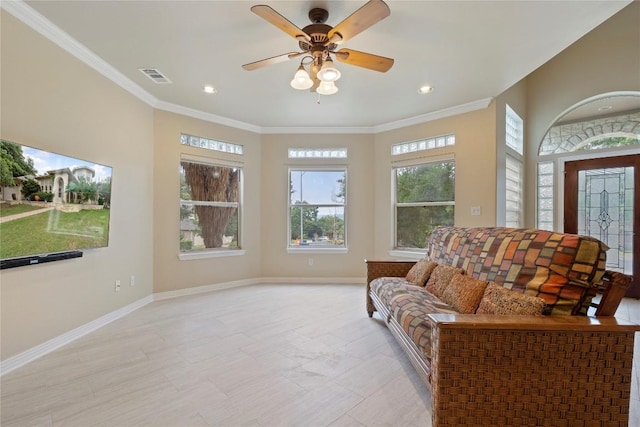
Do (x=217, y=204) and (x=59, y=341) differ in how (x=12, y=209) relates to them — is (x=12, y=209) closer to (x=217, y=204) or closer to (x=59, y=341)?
(x=59, y=341)

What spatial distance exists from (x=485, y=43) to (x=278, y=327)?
10.8 feet

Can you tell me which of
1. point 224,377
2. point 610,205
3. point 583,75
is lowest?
point 224,377

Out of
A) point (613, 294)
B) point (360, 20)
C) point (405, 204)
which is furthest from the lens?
point (405, 204)

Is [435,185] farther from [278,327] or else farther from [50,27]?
[50,27]

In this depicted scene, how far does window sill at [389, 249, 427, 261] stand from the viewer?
441 cm

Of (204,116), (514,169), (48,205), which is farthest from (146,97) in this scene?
(514,169)

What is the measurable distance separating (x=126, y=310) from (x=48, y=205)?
1.58 metres

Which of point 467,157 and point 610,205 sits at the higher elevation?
point 467,157

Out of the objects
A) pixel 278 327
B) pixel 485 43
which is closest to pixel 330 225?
pixel 278 327

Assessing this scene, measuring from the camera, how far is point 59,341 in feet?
8.04

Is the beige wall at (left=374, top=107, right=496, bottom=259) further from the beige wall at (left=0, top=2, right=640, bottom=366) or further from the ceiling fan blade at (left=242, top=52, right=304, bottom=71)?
the ceiling fan blade at (left=242, top=52, right=304, bottom=71)

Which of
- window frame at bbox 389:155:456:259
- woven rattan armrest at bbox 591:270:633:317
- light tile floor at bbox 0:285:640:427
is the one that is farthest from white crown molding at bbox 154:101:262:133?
woven rattan armrest at bbox 591:270:633:317

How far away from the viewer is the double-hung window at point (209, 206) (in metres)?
4.18

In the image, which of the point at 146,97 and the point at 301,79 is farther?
the point at 146,97
